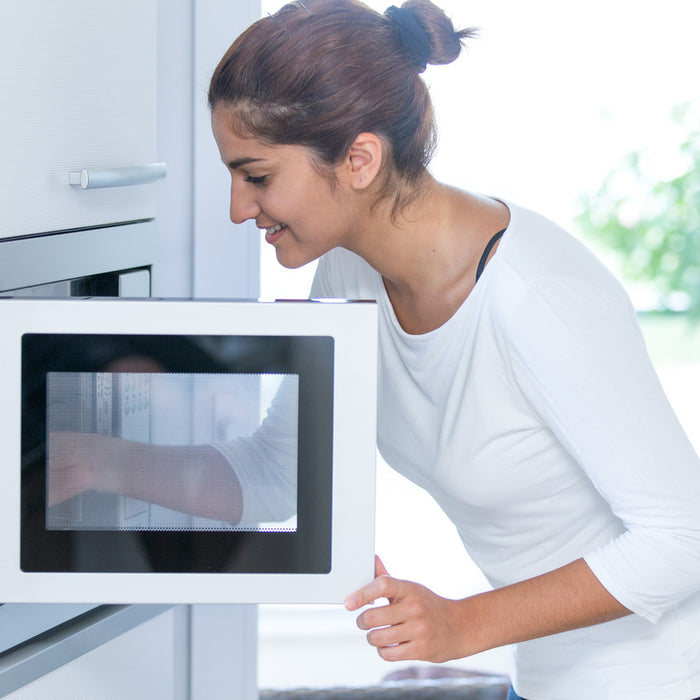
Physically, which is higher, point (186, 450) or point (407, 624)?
point (186, 450)

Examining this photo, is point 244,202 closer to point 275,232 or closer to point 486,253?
point 275,232

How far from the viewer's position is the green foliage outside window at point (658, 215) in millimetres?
2328

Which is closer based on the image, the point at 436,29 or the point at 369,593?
the point at 369,593

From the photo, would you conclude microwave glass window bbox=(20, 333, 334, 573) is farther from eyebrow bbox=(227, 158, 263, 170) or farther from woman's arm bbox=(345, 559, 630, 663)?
eyebrow bbox=(227, 158, 263, 170)

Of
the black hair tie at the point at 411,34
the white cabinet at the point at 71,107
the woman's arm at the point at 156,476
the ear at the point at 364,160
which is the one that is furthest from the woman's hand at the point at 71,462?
the black hair tie at the point at 411,34

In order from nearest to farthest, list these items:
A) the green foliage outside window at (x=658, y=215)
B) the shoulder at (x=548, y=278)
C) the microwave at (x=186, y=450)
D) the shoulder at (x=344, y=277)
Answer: the microwave at (x=186, y=450) < the shoulder at (x=548, y=278) < the shoulder at (x=344, y=277) < the green foliage outside window at (x=658, y=215)

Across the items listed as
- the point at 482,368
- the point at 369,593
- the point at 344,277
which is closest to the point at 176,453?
the point at 369,593

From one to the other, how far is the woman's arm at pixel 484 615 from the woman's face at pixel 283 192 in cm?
30

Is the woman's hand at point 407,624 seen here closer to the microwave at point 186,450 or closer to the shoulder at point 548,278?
the microwave at point 186,450

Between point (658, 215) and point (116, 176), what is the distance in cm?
Answer: 188

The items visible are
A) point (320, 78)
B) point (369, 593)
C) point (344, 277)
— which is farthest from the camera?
point (344, 277)

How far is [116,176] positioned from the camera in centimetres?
85

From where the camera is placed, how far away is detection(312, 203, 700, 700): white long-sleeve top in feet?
2.35

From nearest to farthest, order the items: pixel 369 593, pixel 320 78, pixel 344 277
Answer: pixel 369 593, pixel 320 78, pixel 344 277
